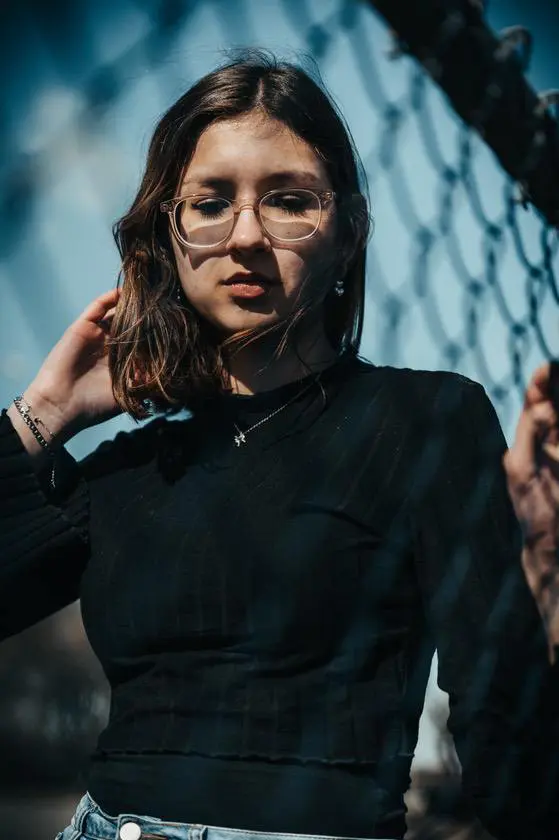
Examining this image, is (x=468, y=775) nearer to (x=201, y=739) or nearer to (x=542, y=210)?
(x=201, y=739)

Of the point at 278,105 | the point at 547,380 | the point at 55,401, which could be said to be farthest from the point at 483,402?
the point at 55,401

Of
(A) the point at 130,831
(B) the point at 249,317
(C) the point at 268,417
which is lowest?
(A) the point at 130,831

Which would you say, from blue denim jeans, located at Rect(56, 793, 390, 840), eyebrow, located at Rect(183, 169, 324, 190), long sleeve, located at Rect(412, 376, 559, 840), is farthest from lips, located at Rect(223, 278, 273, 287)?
blue denim jeans, located at Rect(56, 793, 390, 840)

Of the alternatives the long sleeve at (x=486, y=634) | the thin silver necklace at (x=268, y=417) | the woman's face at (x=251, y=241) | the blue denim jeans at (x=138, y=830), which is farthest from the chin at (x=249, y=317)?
the blue denim jeans at (x=138, y=830)

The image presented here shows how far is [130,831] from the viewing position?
1.30 meters

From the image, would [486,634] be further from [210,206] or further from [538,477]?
[210,206]

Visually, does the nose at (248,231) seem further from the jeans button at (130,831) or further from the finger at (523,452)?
the jeans button at (130,831)

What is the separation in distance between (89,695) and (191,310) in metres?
10.2

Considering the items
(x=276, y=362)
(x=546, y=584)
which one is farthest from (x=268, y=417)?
(x=546, y=584)

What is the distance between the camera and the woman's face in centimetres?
144

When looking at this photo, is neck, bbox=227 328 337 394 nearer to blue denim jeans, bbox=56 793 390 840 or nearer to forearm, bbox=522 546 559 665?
forearm, bbox=522 546 559 665

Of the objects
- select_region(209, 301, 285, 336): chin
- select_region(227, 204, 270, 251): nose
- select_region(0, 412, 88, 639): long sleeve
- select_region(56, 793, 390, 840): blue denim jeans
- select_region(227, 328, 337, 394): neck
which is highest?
select_region(227, 204, 270, 251): nose

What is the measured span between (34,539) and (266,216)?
0.58 m

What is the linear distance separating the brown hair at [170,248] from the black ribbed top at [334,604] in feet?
0.50
